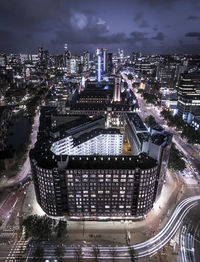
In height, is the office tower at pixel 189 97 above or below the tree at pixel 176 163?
above

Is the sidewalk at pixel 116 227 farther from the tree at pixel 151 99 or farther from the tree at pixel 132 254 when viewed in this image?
the tree at pixel 151 99

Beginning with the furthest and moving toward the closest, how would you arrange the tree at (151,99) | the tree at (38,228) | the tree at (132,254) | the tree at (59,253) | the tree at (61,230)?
the tree at (151,99) < the tree at (61,230) < the tree at (38,228) < the tree at (59,253) < the tree at (132,254)

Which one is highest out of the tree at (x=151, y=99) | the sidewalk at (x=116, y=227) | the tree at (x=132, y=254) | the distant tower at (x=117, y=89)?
the distant tower at (x=117, y=89)

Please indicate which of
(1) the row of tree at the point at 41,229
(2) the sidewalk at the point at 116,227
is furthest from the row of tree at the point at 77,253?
(1) the row of tree at the point at 41,229

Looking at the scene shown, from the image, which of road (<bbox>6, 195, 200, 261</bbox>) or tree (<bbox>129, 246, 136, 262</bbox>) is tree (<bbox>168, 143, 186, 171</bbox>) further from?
tree (<bbox>129, 246, 136, 262</bbox>)

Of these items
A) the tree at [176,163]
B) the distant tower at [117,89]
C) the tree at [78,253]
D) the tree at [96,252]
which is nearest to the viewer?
the tree at [96,252]

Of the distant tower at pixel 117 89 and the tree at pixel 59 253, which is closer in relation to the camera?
the tree at pixel 59 253

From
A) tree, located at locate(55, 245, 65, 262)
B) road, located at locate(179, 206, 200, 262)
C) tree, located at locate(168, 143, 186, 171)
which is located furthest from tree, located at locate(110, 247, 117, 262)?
tree, located at locate(168, 143, 186, 171)

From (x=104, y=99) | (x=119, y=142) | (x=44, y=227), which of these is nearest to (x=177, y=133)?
(x=119, y=142)

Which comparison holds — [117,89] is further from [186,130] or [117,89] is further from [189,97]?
[186,130]

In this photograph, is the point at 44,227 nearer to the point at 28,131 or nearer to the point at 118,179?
the point at 118,179

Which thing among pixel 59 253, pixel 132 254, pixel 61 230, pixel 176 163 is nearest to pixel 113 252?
pixel 132 254
